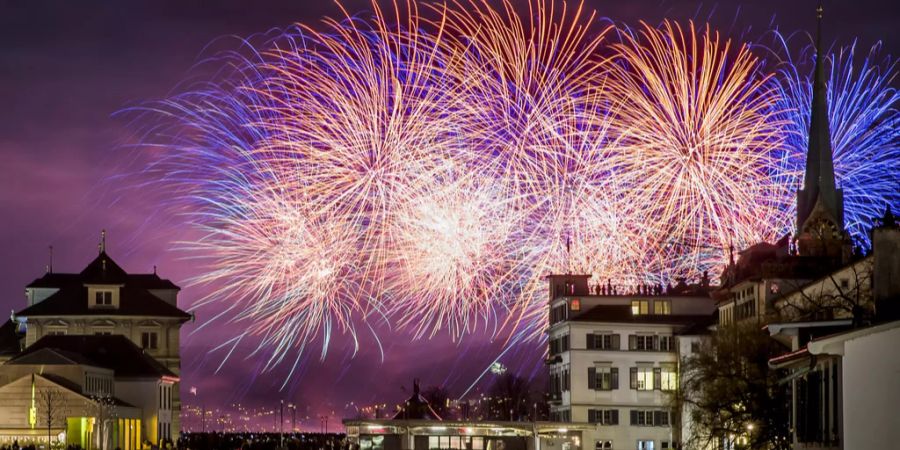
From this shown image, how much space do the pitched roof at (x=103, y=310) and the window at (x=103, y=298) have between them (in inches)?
31.9

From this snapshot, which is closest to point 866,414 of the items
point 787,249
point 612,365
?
point 787,249

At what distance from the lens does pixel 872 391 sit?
30078 millimetres

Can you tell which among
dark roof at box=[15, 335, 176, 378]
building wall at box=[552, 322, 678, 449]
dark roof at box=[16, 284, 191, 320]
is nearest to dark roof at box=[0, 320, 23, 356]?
dark roof at box=[16, 284, 191, 320]

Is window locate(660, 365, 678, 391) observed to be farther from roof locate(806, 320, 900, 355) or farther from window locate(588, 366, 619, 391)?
roof locate(806, 320, 900, 355)

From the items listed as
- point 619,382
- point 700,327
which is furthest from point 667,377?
point 700,327

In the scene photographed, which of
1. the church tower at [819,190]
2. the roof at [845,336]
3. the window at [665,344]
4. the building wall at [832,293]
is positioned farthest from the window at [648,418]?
the roof at [845,336]

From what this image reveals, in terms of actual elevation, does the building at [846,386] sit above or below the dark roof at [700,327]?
below

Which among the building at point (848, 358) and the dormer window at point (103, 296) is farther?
the dormer window at point (103, 296)

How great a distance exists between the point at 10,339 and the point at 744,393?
96381mm

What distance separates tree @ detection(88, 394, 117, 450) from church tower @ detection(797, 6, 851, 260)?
Answer: 46.6 metres

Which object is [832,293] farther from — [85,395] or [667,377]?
[85,395]

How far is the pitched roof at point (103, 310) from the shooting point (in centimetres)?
13738

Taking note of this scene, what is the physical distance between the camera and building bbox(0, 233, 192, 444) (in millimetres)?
114375

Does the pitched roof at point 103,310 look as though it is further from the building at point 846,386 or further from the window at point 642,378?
the building at point 846,386
